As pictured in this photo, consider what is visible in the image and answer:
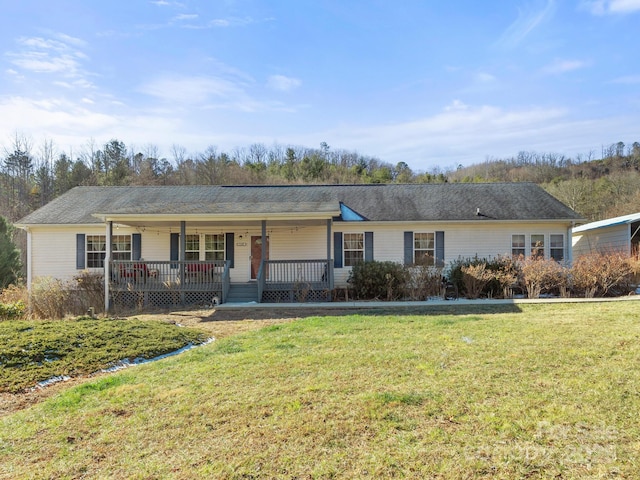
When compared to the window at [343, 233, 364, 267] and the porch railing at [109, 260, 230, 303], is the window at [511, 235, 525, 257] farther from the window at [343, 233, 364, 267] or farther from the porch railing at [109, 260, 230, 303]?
the porch railing at [109, 260, 230, 303]

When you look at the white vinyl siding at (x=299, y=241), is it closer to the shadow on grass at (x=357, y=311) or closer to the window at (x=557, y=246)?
the window at (x=557, y=246)

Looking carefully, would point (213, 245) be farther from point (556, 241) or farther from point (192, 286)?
point (556, 241)

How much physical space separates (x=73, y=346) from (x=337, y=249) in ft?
34.4

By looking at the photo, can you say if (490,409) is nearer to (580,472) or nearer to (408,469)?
(580,472)

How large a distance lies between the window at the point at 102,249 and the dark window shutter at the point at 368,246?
9.09 metres

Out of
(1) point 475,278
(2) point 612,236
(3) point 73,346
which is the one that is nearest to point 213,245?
(1) point 475,278

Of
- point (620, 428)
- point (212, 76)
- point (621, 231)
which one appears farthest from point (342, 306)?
point (621, 231)

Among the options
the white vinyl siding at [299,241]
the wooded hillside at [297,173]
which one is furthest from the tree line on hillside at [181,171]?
the white vinyl siding at [299,241]

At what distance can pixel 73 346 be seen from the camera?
7602mm

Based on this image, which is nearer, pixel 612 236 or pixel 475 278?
pixel 475 278

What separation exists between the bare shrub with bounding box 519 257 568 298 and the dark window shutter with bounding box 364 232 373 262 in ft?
17.0

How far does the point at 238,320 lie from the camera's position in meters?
11.1

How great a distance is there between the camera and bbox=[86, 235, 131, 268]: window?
56.3 ft

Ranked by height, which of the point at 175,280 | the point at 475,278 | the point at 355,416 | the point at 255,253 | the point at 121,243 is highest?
the point at 121,243
